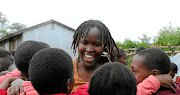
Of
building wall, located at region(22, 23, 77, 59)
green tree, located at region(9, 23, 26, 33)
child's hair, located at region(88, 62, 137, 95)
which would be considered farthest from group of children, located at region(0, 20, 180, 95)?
green tree, located at region(9, 23, 26, 33)

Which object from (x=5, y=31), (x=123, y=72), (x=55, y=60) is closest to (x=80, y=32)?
(x=55, y=60)

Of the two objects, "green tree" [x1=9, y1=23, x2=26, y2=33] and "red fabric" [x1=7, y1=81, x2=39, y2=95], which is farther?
"green tree" [x1=9, y1=23, x2=26, y2=33]

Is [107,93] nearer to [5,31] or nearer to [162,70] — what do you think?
[162,70]

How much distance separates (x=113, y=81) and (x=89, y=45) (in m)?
0.95

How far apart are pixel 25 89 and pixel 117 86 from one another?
2.70 ft

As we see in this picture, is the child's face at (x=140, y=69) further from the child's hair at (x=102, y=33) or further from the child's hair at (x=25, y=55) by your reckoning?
the child's hair at (x=25, y=55)

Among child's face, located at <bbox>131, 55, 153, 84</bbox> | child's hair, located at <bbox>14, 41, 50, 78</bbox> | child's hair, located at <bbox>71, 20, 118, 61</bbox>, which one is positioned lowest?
child's face, located at <bbox>131, 55, 153, 84</bbox>

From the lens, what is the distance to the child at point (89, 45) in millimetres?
2115

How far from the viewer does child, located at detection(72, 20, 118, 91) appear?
2115 mm

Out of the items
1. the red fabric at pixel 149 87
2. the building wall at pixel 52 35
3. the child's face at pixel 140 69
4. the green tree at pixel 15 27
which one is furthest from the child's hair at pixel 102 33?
the green tree at pixel 15 27

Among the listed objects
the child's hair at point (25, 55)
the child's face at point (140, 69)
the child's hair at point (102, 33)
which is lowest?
the child's face at point (140, 69)

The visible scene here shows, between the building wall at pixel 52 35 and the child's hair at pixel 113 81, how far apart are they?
12043 millimetres

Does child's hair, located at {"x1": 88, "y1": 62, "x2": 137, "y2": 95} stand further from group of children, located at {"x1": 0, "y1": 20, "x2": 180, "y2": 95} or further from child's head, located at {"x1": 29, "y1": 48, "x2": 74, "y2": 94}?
child's head, located at {"x1": 29, "y1": 48, "x2": 74, "y2": 94}

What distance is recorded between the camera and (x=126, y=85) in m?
1.24
